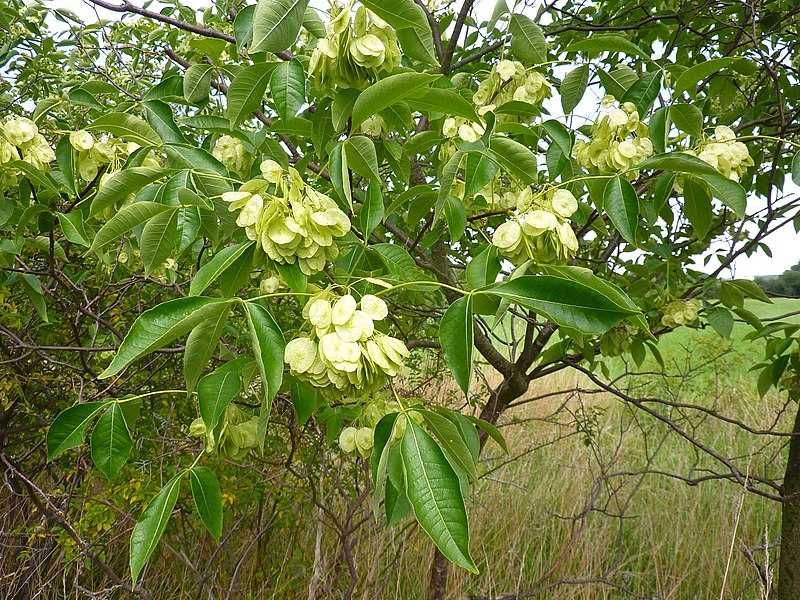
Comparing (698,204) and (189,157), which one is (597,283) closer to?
(698,204)

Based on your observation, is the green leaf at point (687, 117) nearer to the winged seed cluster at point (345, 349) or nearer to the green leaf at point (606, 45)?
the green leaf at point (606, 45)

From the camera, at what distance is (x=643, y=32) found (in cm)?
190

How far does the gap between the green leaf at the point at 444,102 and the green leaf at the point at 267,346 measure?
0.33 m

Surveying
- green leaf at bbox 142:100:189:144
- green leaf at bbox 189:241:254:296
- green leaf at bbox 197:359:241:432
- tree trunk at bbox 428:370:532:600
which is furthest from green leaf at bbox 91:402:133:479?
tree trunk at bbox 428:370:532:600

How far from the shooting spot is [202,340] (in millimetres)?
749

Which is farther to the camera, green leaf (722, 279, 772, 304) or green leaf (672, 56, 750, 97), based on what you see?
green leaf (722, 279, 772, 304)

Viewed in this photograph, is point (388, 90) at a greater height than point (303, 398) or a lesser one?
greater

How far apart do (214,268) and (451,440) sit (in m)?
0.38

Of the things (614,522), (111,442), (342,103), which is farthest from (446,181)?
(614,522)

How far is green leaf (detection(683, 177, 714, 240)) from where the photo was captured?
3.61 feet

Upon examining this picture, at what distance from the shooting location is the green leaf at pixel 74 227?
109 centimetres

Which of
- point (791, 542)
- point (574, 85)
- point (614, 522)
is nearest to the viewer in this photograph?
point (574, 85)

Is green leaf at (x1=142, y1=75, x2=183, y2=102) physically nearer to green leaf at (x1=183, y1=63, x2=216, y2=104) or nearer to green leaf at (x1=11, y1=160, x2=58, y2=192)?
green leaf at (x1=183, y1=63, x2=216, y2=104)

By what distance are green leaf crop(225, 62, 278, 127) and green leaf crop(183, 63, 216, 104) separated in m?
0.30
